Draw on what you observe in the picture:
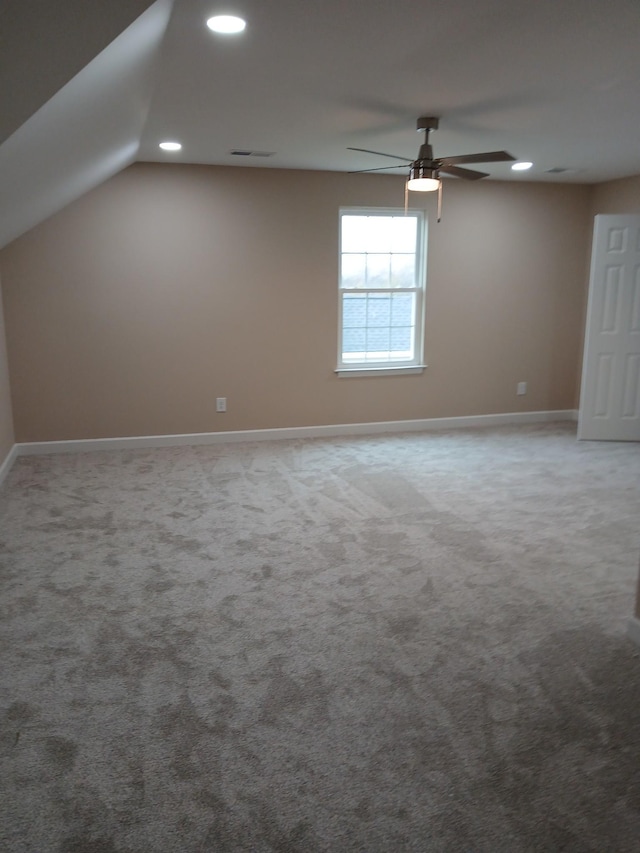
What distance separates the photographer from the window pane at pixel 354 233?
224 inches

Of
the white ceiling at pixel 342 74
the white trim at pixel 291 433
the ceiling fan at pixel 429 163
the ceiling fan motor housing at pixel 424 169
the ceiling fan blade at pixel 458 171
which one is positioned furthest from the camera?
the white trim at pixel 291 433

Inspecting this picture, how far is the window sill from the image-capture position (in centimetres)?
583

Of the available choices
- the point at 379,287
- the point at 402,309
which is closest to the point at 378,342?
the point at 402,309

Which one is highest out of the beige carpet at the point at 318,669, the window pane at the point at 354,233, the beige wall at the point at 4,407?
the window pane at the point at 354,233

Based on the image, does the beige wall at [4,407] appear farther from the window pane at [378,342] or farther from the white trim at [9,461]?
the window pane at [378,342]

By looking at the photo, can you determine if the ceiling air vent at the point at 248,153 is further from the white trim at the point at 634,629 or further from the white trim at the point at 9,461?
the white trim at the point at 634,629

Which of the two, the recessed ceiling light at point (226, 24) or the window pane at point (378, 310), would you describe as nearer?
the recessed ceiling light at point (226, 24)

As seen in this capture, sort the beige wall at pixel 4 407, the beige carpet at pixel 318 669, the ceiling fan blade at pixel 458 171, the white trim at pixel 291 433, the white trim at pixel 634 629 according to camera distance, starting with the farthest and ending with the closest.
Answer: the white trim at pixel 291 433 → the beige wall at pixel 4 407 → the ceiling fan blade at pixel 458 171 → the white trim at pixel 634 629 → the beige carpet at pixel 318 669

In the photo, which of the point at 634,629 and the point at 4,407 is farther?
the point at 4,407

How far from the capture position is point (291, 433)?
579 centimetres

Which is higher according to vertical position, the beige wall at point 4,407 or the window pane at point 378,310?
the window pane at point 378,310

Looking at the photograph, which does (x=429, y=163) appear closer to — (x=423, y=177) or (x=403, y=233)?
(x=423, y=177)

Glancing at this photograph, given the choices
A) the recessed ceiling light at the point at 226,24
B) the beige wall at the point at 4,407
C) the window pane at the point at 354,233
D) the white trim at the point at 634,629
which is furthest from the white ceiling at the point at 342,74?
the white trim at the point at 634,629

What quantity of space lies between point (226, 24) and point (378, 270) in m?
3.69
